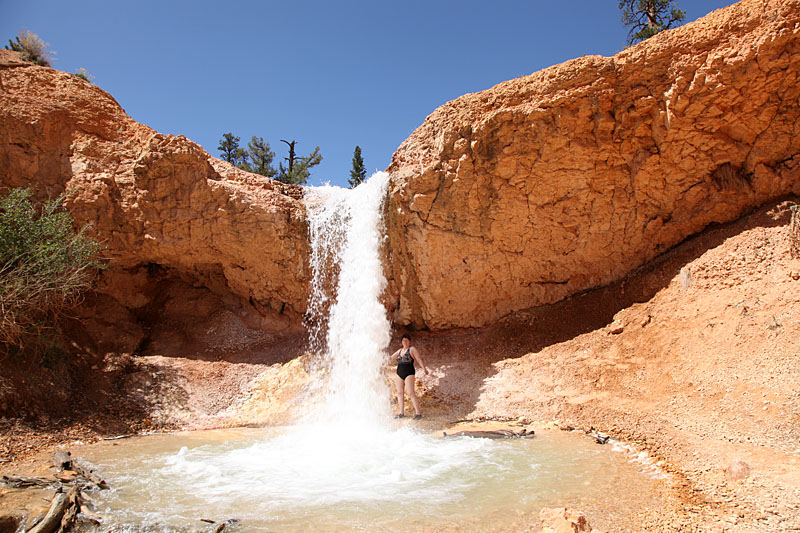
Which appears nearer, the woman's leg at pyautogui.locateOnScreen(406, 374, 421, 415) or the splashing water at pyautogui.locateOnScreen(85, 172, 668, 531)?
the splashing water at pyautogui.locateOnScreen(85, 172, 668, 531)

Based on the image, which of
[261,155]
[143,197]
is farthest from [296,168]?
[143,197]

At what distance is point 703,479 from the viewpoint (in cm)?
426

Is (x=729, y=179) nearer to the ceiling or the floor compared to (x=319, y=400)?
nearer to the ceiling

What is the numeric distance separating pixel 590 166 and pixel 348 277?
624cm

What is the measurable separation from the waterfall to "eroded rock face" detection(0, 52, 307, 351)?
492 mm

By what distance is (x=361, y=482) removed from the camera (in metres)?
5.07

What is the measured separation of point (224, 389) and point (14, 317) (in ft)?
13.4

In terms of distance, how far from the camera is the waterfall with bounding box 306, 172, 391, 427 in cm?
1075

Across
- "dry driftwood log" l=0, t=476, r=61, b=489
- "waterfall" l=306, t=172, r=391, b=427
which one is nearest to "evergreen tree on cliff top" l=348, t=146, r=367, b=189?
"waterfall" l=306, t=172, r=391, b=427

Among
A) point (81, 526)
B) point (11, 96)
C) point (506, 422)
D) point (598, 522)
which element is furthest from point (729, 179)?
point (11, 96)

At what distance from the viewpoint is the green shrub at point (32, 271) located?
24.6 ft

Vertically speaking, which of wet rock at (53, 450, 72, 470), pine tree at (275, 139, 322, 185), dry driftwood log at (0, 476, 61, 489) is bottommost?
wet rock at (53, 450, 72, 470)

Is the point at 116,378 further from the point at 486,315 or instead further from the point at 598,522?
the point at 598,522

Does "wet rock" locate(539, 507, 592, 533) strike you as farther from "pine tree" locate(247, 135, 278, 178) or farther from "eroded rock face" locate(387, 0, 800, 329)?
"pine tree" locate(247, 135, 278, 178)
